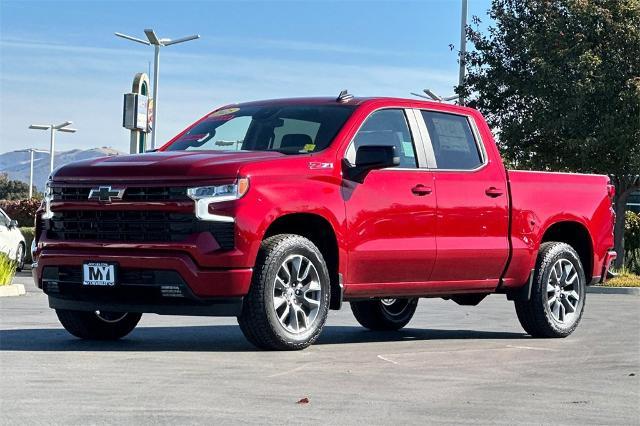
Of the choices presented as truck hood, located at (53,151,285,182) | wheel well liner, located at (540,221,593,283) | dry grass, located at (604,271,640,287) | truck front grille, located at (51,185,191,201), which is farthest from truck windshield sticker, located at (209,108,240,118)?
dry grass, located at (604,271,640,287)

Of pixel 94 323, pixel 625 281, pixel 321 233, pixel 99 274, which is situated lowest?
pixel 625 281

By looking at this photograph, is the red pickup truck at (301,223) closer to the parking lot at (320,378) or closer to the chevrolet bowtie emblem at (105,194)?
the chevrolet bowtie emblem at (105,194)

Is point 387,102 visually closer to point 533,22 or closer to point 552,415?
point 552,415

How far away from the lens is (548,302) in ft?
39.8

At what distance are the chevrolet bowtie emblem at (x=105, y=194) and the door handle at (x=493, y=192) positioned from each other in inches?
135

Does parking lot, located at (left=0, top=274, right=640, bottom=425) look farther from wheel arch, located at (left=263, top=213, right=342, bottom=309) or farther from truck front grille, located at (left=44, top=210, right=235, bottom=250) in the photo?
truck front grille, located at (left=44, top=210, right=235, bottom=250)

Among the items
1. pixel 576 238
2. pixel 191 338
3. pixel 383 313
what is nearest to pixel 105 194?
pixel 191 338

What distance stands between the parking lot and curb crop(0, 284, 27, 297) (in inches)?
227

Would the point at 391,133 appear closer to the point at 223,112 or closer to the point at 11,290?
the point at 223,112

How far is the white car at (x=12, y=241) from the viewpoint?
29.4 metres

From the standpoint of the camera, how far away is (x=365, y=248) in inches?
405

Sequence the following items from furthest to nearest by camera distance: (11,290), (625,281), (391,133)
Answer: (625,281), (11,290), (391,133)

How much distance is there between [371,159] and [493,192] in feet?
5.88

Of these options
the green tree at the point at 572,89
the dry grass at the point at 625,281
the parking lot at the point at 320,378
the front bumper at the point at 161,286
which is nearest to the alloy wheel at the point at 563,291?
the parking lot at the point at 320,378
